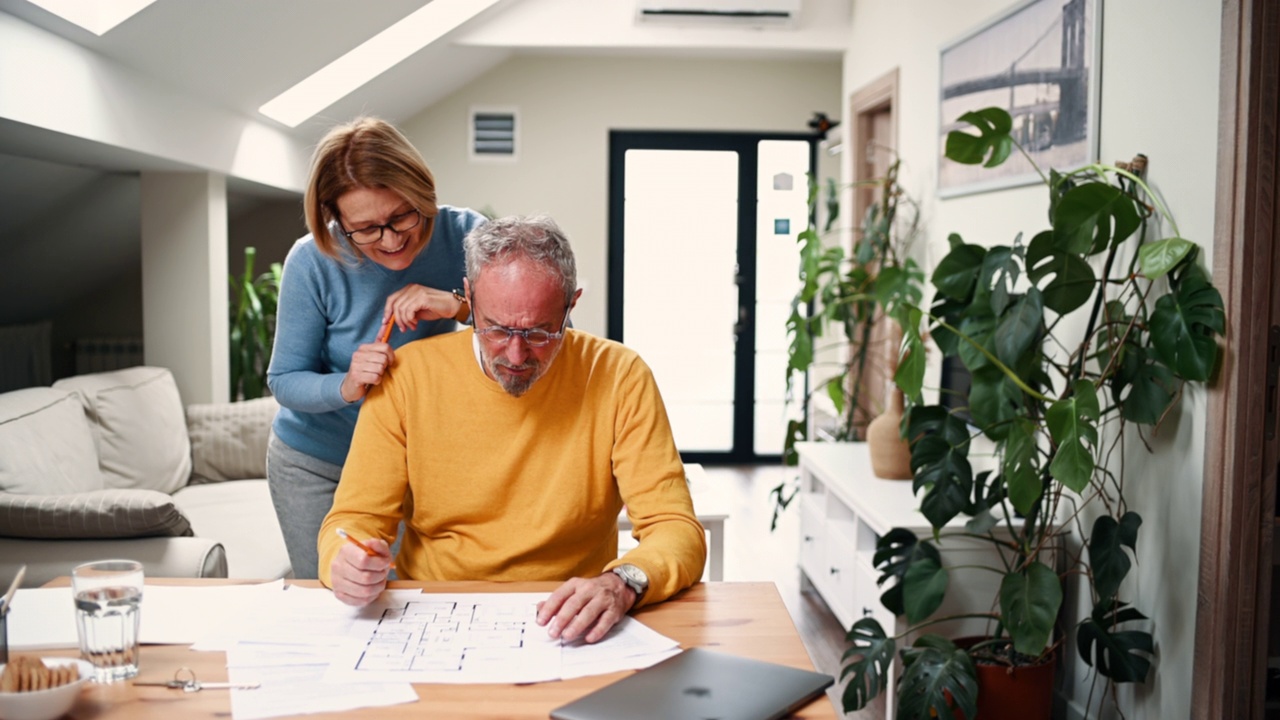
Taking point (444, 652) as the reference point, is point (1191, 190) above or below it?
above

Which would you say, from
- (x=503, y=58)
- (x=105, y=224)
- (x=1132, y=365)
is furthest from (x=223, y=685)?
(x=503, y=58)

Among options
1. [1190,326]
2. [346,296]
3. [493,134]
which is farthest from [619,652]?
[493,134]

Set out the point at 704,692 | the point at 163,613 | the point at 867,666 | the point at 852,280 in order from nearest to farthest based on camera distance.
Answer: the point at 704,692, the point at 163,613, the point at 867,666, the point at 852,280

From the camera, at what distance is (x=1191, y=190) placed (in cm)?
233

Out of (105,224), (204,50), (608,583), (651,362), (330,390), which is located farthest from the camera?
(651,362)

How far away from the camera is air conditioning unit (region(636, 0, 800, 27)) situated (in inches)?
215

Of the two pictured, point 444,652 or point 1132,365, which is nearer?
point 444,652

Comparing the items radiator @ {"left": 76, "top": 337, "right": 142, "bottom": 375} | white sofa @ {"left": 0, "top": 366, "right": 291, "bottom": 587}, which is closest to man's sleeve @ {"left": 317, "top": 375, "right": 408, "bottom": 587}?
white sofa @ {"left": 0, "top": 366, "right": 291, "bottom": 587}

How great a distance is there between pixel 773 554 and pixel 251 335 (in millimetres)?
2491

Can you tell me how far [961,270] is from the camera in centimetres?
265

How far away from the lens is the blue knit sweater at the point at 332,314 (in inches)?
81.3

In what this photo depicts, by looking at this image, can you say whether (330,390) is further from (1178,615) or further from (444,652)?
(1178,615)

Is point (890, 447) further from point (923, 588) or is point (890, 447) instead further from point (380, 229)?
point (380, 229)

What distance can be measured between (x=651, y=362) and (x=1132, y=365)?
4477 mm
